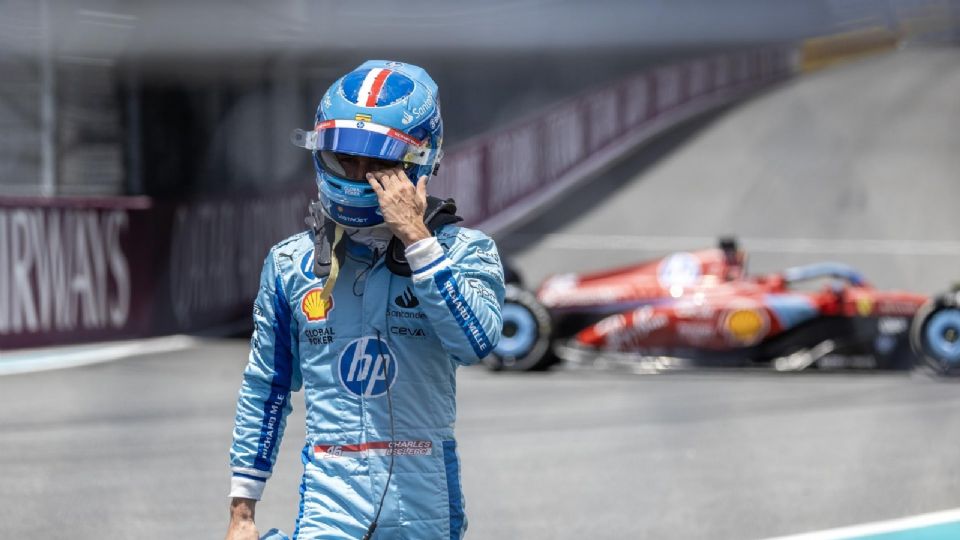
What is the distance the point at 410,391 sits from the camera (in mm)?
3416

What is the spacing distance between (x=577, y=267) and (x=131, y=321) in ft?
23.9

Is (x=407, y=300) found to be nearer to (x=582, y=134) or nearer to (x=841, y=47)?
(x=582, y=134)

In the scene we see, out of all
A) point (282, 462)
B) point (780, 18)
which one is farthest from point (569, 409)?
point (780, 18)

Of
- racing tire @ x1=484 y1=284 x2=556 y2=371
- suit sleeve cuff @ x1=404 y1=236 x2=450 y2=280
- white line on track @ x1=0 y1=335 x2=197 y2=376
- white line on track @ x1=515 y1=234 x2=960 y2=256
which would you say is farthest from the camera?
white line on track @ x1=515 y1=234 x2=960 y2=256

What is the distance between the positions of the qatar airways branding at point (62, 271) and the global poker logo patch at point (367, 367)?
1090 centimetres

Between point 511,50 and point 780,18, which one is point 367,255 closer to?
point 511,50

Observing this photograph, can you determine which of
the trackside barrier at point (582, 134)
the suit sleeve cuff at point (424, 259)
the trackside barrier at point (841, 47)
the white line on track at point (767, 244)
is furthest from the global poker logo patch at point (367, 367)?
the trackside barrier at point (841, 47)

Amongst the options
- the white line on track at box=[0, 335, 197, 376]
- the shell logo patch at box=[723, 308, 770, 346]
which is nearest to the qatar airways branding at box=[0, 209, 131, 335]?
the white line on track at box=[0, 335, 197, 376]

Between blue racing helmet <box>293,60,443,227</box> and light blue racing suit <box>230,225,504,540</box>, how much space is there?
0.14m

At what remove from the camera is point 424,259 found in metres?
3.25

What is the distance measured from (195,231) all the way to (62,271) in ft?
6.36

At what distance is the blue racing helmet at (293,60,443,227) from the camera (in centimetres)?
339

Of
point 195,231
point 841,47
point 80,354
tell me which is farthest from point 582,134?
point 80,354

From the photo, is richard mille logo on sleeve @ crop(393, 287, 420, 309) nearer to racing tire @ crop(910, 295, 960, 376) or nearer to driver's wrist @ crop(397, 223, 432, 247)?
driver's wrist @ crop(397, 223, 432, 247)
